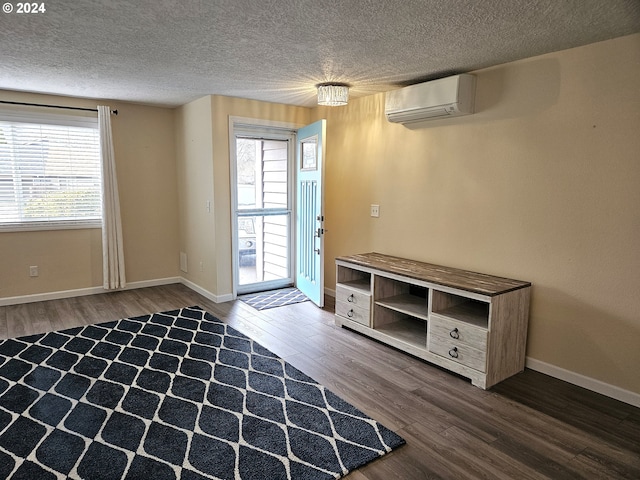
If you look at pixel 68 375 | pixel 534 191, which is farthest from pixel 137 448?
pixel 534 191

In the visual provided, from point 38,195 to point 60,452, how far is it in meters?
3.49

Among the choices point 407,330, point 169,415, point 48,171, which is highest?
point 48,171

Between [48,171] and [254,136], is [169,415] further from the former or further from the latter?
[48,171]

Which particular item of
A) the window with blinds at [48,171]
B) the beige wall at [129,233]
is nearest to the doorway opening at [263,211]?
the beige wall at [129,233]

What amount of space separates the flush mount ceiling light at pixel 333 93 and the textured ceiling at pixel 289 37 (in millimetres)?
97

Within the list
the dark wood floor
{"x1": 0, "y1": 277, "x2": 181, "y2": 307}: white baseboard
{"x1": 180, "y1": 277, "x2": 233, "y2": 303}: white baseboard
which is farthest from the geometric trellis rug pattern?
{"x1": 0, "y1": 277, "x2": 181, "y2": 307}: white baseboard

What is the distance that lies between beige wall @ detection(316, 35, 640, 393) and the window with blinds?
3607 millimetres

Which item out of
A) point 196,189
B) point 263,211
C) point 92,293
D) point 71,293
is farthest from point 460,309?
point 71,293

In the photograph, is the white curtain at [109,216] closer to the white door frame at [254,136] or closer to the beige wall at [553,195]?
the white door frame at [254,136]

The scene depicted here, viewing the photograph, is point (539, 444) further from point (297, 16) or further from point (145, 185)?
point (145, 185)

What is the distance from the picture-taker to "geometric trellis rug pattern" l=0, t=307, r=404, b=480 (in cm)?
205

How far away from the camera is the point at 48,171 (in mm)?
4699

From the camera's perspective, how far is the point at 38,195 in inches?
183

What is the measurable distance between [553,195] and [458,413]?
162 cm
